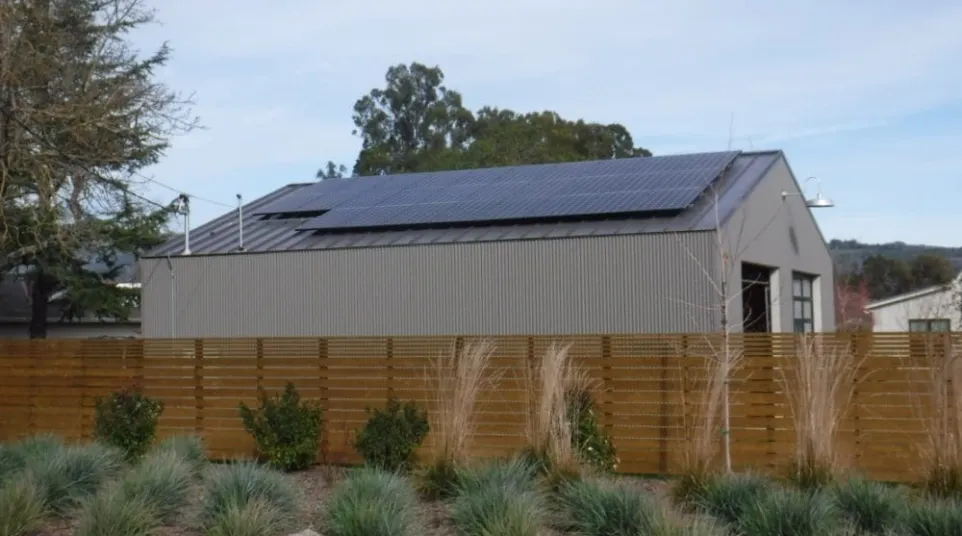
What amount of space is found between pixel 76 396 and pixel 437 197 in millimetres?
9883

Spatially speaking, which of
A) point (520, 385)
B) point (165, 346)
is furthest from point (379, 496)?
point (165, 346)

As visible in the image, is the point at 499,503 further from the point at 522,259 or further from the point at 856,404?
the point at 522,259

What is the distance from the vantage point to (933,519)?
9742 mm

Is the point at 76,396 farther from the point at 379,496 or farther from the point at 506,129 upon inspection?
the point at 506,129

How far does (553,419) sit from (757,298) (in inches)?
555

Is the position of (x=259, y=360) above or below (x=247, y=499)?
above

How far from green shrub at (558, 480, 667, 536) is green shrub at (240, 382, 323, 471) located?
554 centimetres

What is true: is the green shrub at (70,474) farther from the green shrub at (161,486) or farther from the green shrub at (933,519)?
the green shrub at (933,519)

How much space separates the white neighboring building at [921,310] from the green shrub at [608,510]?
29.9 meters

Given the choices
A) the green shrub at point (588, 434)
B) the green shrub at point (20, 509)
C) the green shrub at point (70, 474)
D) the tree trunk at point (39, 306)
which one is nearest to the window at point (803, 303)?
the green shrub at point (588, 434)

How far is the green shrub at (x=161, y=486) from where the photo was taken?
35.8ft

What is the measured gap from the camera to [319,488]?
44.7 feet

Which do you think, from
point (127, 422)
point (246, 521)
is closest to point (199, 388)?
point (127, 422)

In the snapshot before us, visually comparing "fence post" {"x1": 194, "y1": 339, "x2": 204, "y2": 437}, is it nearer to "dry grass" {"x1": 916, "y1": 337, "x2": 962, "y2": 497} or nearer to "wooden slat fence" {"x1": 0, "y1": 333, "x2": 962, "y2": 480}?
"wooden slat fence" {"x1": 0, "y1": 333, "x2": 962, "y2": 480}
